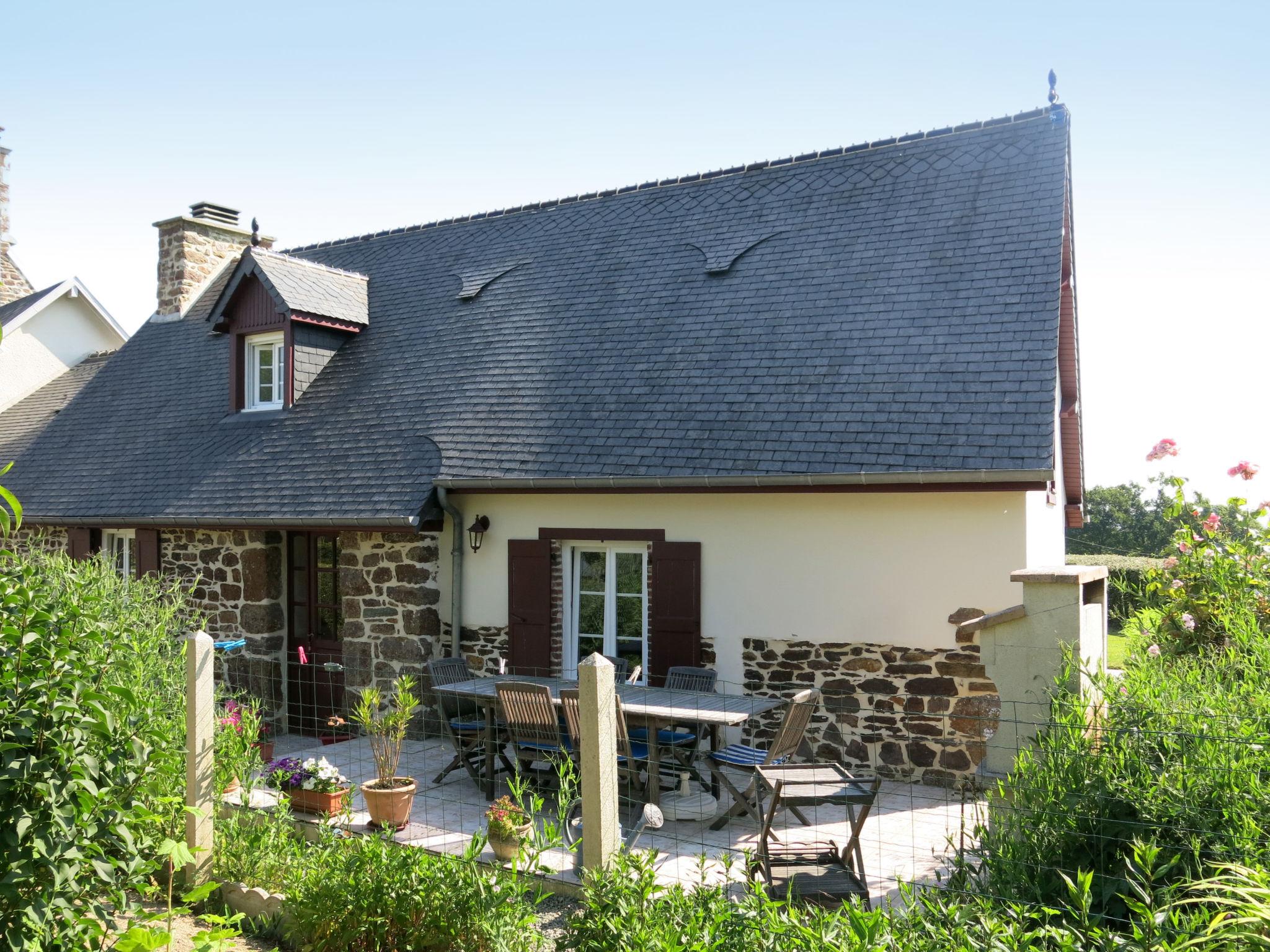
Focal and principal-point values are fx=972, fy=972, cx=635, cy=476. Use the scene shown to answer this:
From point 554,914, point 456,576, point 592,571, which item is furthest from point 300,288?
point 554,914

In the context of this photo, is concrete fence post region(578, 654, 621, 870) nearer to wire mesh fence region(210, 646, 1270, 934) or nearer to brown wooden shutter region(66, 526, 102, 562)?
wire mesh fence region(210, 646, 1270, 934)

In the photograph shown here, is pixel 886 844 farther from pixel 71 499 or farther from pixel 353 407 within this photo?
pixel 71 499

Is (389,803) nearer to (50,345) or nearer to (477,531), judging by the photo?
(477,531)

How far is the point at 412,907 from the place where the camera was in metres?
4.41

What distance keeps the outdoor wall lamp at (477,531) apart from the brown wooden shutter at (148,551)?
4.41 m

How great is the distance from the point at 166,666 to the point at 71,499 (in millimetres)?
7511

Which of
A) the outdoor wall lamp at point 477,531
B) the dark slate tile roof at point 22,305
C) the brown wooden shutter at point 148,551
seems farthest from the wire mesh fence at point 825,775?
the dark slate tile roof at point 22,305

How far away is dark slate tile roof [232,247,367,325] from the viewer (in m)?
12.2

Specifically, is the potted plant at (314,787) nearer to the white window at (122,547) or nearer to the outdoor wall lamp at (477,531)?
the outdoor wall lamp at (477,531)

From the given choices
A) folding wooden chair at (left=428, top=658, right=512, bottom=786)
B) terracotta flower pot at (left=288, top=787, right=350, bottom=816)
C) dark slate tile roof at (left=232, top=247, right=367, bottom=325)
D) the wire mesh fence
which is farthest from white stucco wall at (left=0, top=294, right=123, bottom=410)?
A: terracotta flower pot at (left=288, top=787, right=350, bottom=816)

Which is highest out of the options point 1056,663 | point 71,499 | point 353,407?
point 353,407

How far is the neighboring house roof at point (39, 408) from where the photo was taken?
51.5 ft

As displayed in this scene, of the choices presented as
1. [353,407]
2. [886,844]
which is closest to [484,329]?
[353,407]

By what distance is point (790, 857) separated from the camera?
5.41 metres
